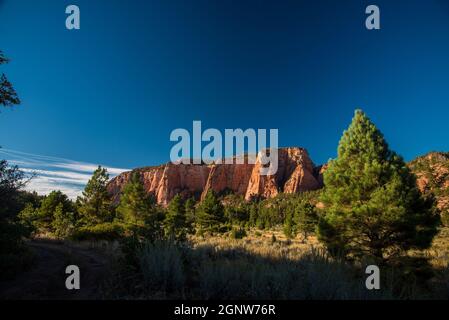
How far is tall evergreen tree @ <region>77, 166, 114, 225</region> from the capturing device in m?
30.8

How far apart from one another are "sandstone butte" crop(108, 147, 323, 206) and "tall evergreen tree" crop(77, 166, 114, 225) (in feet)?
463

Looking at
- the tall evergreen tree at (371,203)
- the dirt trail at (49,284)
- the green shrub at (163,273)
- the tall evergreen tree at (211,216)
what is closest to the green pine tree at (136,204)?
the tall evergreen tree at (211,216)

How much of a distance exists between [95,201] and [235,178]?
161m

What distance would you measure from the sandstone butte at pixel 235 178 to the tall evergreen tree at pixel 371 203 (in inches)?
6258

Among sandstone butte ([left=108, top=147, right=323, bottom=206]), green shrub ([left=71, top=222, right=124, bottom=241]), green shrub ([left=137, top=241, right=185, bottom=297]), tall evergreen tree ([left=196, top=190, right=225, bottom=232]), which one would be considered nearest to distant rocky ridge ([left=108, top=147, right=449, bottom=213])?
sandstone butte ([left=108, top=147, right=323, bottom=206])

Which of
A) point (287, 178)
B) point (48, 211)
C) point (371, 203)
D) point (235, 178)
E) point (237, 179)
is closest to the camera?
point (371, 203)

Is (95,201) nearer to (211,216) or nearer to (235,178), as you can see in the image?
(211,216)

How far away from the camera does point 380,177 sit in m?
10.6

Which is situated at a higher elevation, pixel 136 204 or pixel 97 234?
pixel 136 204

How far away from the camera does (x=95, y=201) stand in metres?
31.1

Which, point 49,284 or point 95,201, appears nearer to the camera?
point 49,284

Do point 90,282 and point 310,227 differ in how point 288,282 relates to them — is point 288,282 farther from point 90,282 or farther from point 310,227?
point 310,227

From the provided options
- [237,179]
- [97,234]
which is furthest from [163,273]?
[237,179]
